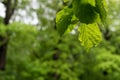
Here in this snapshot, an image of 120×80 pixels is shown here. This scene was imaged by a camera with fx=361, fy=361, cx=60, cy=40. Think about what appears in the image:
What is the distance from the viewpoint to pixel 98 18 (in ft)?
1.96

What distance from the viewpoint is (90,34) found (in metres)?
0.61

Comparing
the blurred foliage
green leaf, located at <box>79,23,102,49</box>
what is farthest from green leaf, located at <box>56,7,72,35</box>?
the blurred foliage

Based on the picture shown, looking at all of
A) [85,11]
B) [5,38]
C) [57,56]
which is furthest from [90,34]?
[57,56]

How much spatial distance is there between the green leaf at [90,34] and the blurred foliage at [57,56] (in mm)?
9771

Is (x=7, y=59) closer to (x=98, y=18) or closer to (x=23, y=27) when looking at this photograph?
(x=23, y=27)

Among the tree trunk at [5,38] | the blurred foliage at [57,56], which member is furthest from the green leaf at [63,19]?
the tree trunk at [5,38]

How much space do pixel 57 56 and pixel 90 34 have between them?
11529 millimetres

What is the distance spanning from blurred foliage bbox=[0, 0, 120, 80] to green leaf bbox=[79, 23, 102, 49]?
977cm

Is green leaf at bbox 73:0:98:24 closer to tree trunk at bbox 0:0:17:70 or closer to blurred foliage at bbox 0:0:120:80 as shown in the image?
blurred foliage at bbox 0:0:120:80

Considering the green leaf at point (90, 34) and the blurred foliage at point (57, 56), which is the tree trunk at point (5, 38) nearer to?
the blurred foliage at point (57, 56)

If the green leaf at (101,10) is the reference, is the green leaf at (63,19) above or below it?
below

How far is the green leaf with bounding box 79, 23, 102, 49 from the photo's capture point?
24.0 inches

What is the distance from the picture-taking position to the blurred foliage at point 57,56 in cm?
1078

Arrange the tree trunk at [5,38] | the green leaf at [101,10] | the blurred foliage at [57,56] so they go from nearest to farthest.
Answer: the green leaf at [101,10], the blurred foliage at [57,56], the tree trunk at [5,38]
